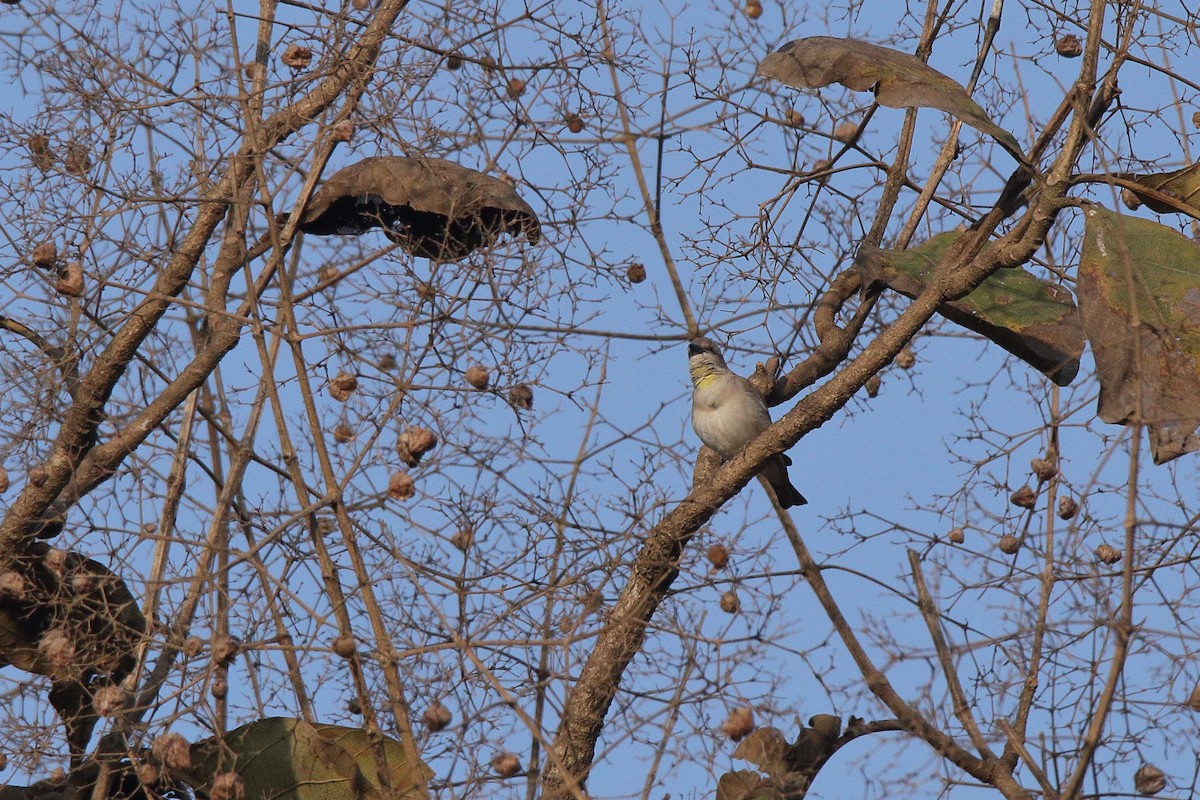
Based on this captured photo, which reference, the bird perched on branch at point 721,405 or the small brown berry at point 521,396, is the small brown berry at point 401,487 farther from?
the bird perched on branch at point 721,405

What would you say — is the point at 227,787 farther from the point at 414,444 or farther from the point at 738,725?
the point at 738,725

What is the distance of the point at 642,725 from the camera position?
4078mm

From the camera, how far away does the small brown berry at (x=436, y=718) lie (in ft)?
13.2

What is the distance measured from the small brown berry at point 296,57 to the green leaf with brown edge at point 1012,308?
205 centimetres

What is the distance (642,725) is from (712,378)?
8.79ft

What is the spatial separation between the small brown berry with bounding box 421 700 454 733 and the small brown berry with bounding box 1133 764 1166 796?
78.8 inches

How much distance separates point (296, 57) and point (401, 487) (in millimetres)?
1677

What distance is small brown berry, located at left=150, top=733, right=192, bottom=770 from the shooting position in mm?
3949

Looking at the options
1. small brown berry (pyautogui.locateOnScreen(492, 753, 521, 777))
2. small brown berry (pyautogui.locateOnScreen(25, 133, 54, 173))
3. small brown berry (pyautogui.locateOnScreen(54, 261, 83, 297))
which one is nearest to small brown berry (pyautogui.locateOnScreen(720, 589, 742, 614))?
small brown berry (pyautogui.locateOnScreen(492, 753, 521, 777))

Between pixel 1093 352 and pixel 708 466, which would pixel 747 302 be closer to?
pixel 708 466

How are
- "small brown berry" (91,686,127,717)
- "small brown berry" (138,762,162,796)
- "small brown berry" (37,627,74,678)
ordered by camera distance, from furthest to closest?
"small brown berry" (37,627,74,678), "small brown berry" (138,762,162,796), "small brown berry" (91,686,127,717)

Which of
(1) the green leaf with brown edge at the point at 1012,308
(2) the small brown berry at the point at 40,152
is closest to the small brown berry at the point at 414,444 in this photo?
(1) the green leaf with brown edge at the point at 1012,308

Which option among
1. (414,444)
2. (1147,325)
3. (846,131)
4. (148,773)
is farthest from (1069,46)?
(148,773)

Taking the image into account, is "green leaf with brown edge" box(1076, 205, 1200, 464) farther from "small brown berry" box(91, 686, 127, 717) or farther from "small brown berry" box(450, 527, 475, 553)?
"small brown berry" box(91, 686, 127, 717)
